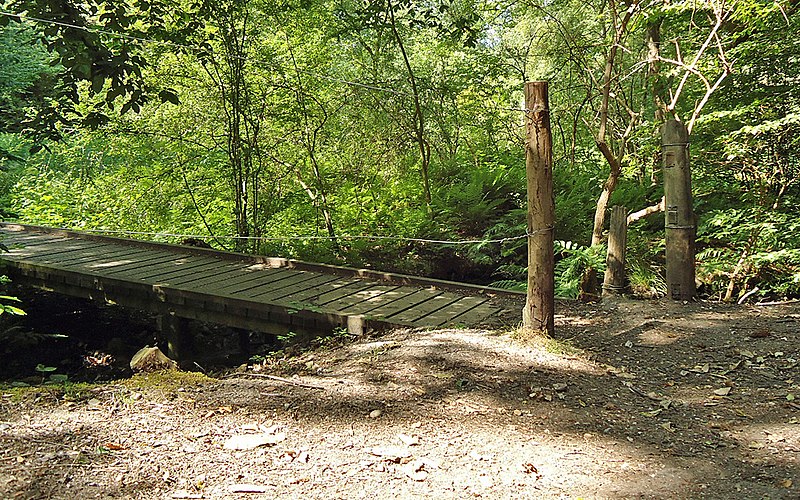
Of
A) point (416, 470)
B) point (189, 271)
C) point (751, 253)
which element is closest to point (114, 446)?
point (416, 470)

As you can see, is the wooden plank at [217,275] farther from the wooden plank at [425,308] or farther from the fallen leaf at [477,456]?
the fallen leaf at [477,456]

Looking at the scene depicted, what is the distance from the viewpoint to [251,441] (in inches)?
102

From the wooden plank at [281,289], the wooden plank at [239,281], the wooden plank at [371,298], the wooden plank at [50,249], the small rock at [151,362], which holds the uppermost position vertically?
the wooden plank at [50,249]

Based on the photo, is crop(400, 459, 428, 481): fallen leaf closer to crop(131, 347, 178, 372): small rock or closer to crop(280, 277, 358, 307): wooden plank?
crop(131, 347, 178, 372): small rock

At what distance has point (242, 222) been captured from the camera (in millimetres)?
8156

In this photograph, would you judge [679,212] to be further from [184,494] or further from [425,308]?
[184,494]

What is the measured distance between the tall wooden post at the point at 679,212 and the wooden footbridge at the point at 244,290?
153cm

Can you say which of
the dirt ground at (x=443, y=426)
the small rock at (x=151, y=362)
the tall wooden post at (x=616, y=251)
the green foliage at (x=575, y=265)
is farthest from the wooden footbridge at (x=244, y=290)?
the small rock at (x=151, y=362)

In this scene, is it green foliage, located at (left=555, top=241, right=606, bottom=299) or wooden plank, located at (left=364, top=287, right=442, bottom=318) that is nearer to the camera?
wooden plank, located at (left=364, top=287, right=442, bottom=318)

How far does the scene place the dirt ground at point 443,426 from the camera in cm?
223

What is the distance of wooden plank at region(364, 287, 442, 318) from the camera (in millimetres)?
5309

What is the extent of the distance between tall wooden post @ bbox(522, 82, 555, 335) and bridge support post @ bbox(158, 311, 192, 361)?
390 cm

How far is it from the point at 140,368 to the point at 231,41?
16.5ft

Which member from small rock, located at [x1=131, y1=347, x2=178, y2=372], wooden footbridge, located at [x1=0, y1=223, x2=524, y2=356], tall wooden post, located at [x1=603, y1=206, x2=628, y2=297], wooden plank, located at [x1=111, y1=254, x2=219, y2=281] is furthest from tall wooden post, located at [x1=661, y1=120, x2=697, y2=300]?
wooden plank, located at [x1=111, y1=254, x2=219, y2=281]
